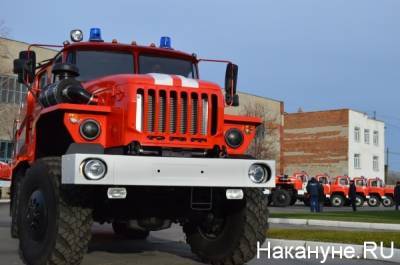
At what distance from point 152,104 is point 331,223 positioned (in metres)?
10.6

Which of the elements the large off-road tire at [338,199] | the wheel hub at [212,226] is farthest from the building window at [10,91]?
the wheel hub at [212,226]

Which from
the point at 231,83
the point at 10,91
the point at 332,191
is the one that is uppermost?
the point at 10,91

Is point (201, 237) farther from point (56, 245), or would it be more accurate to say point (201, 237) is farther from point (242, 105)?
point (242, 105)

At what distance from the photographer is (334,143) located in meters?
59.2

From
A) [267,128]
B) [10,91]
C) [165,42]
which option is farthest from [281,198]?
[165,42]

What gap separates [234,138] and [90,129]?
5.64ft

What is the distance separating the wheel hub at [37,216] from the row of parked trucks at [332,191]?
2397 centimetres

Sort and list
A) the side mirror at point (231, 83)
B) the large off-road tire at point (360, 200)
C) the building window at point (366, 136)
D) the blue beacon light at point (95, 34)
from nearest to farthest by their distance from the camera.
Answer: the side mirror at point (231, 83), the blue beacon light at point (95, 34), the large off-road tire at point (360, 200), the building window at point (366, 136)

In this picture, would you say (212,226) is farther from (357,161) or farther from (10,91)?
(357,161)

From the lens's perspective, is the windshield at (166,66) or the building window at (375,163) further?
the building window at (375,163)

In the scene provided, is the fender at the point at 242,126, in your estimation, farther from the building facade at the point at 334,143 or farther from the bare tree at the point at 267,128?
the building facade at the point at 334,143

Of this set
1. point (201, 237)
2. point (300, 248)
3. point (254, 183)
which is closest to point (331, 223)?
point (300, 248)

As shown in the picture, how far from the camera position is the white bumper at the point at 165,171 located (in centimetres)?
560

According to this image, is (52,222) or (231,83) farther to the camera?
(231,83)
